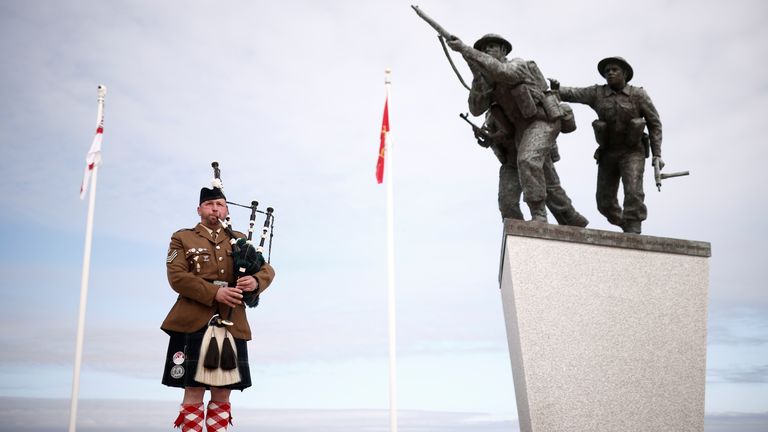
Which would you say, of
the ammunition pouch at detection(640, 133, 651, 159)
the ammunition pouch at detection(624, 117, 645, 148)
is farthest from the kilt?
the ammunition pouch at detection(640, 133, 651, 159)

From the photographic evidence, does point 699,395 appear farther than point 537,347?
Yes

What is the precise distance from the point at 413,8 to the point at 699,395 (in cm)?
488

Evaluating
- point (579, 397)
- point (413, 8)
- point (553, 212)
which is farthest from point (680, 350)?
point (413, 8)

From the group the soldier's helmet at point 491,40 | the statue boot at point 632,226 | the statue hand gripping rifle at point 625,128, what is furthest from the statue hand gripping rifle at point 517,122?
the statue hand gripping rifle at point 625,128

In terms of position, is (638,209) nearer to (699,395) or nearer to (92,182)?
(699,395)

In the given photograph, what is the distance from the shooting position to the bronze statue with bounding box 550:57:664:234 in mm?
8547

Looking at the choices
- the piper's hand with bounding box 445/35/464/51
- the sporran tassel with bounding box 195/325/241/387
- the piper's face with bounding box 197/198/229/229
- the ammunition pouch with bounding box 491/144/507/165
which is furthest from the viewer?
the ammunition pouch with bounding box 491/144/507/165

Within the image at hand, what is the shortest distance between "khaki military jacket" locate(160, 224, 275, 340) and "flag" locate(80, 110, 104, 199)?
1790mm

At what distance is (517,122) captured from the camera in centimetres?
812

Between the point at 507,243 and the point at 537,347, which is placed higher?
the point at 507,243

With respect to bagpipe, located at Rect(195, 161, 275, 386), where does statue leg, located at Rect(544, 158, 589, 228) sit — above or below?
above

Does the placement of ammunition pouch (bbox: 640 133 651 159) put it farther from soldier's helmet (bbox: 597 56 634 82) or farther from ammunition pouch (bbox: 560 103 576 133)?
ammunition pouch (bbox: 560 103 576 133)

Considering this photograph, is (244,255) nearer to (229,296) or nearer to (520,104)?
(229,296)

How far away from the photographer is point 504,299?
25.8ft
